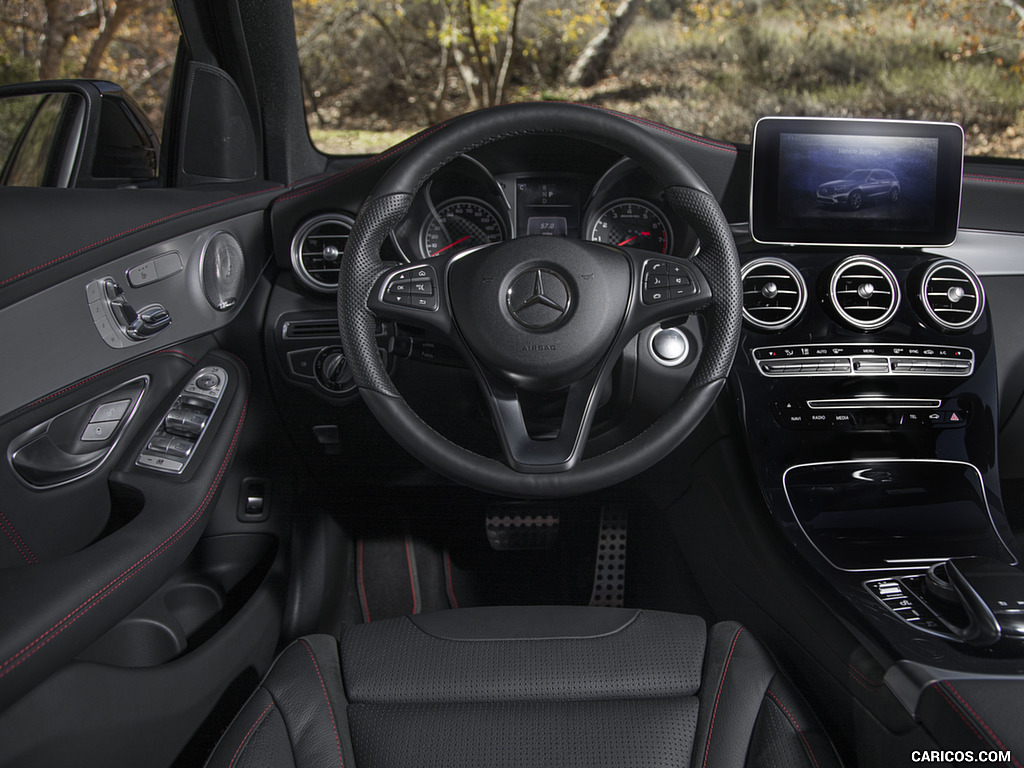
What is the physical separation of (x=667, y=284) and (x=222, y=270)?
0.89m

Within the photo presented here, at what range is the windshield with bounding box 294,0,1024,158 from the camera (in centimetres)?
376

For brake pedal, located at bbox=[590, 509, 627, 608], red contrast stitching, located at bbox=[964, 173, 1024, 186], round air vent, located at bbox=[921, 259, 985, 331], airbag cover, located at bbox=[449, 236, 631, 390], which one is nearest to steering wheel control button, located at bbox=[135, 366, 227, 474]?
airbag cover, located at bbox=[449, 236, 631, 390]

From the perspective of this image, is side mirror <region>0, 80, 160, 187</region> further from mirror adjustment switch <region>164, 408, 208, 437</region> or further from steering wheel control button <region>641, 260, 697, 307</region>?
steering wheel control button <region>641, 260, 697, 307</region>

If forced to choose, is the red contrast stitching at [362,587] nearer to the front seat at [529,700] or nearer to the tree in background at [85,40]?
the front seat at [529,700]

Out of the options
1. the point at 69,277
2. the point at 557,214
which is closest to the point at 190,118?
the point at 69,277

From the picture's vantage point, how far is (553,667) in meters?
1.10

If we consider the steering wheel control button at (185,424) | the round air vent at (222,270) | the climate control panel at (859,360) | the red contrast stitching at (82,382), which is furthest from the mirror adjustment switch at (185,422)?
the climate control panel at (859,360)

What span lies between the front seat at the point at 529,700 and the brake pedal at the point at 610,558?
645 millimetres

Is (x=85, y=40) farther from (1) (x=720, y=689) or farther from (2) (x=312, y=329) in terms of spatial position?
(1) (x=720, y=689)

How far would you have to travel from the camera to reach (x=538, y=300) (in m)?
1.12

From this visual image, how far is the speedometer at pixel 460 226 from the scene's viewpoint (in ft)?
4.71

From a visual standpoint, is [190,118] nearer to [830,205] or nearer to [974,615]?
[830,205]

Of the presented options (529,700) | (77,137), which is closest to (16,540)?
(529,700)

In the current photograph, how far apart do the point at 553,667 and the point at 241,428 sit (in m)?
0.82
